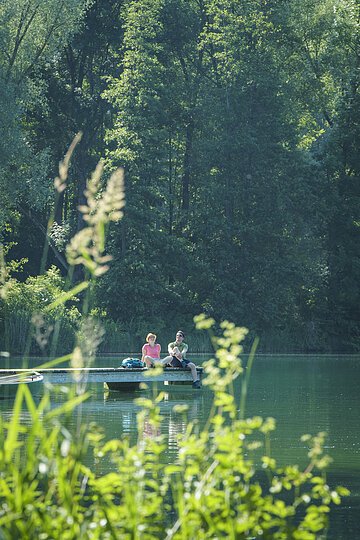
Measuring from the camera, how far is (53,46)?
1845 inches

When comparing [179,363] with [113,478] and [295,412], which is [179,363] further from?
[113,478]

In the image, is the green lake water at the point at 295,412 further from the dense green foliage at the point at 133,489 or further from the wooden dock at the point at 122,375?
the dense green foliage at the point at 133,489

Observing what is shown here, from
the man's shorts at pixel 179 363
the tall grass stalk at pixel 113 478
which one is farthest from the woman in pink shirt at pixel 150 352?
the tall grass stalk at pixel 113 478

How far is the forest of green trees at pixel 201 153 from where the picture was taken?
152ft

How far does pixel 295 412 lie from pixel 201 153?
100ft

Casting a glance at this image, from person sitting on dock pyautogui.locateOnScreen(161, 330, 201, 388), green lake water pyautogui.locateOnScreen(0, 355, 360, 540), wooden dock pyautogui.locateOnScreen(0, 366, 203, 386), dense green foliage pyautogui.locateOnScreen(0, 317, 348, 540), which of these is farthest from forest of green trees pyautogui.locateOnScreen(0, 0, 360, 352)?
dense green foliage pyautogui.locateOnScreen(0, 317, 348, 540)

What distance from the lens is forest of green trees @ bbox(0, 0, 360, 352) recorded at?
4647 cm

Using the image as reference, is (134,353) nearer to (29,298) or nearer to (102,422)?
(29,298)

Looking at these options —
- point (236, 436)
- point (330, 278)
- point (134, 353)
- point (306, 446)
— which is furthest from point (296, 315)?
point (236, 436)

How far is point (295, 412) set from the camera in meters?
21.4

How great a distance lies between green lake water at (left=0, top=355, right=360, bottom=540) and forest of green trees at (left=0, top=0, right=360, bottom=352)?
464 inches

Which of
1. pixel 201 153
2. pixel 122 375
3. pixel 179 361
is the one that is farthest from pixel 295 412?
pixel 201 153

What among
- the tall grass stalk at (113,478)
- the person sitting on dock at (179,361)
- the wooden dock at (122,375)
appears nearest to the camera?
the tall grass stalk at (113,478)

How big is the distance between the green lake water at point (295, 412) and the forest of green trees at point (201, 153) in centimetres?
1177
